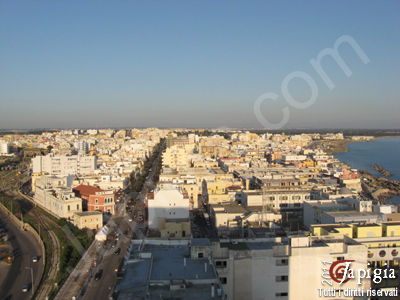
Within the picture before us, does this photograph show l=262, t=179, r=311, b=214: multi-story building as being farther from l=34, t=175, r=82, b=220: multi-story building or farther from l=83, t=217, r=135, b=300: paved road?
l=34, t=175, r=82, b=220: multi-story building

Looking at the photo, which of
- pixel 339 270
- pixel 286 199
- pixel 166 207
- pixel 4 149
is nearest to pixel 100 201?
pixel 166 207

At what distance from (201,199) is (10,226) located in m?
4.81

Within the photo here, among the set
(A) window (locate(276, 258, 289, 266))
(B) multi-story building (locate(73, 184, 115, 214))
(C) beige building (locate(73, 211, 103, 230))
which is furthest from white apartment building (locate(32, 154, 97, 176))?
(A) window (locate(276, 258, 289, 266))

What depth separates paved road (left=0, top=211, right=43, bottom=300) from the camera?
5656 mm

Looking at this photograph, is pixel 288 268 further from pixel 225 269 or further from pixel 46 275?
pixel 46 275

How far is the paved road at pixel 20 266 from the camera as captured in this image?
566 cm

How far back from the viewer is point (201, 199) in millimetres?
11133

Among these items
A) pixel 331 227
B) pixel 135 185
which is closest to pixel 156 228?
pixel 331 227

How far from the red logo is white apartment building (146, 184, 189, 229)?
3982 millimetres

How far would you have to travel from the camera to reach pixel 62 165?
598 inches

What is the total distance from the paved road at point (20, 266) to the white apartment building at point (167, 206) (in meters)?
2.18

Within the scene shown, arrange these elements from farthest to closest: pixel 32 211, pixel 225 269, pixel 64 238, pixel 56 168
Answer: pixel 56 168
pixel 32 211
pixel 64 238
pixel 225 269

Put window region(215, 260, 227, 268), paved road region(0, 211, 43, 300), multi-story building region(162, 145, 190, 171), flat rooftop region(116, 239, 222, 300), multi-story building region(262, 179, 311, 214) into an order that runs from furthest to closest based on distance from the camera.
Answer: multi-story building region(162, 145, 190, 171)
multi-story building region(262, 179, 311, 214)
paved road region(0, 211, 43, 300)
window region(215, 260, 227, 268)
flat rooftop region(116, 239, 222, 300)

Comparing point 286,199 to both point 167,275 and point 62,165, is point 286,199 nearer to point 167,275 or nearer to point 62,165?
point 167,275
